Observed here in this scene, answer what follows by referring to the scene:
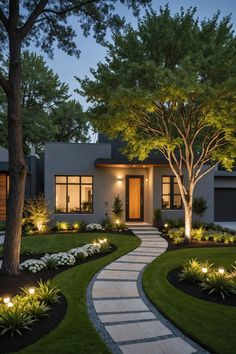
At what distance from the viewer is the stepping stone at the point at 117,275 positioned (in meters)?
7.13

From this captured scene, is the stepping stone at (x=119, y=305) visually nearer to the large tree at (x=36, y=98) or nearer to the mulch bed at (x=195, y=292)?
the mulch bed at (x=195, y=292)

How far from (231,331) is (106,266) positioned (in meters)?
4.13

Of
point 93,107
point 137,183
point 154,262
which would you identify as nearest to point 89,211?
point 137,183

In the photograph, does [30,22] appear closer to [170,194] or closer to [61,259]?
[61,259]

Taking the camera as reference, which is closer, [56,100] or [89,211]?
[89,211]

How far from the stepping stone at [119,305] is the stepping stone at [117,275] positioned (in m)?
1.44

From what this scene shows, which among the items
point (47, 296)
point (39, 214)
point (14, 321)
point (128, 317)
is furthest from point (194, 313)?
point (39, 214)

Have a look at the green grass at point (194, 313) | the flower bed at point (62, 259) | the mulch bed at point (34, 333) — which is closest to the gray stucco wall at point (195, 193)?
the flower bed at point (62, 259)

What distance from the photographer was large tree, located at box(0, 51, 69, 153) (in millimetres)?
28062

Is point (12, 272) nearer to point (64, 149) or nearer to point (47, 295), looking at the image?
point (47, 295)

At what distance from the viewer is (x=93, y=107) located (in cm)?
1194

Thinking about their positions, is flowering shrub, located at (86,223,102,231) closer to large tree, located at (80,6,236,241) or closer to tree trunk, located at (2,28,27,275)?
large tree, located at (80,6,236,241)

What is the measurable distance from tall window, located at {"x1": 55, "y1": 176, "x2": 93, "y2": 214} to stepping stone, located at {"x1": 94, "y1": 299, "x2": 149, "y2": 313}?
1011 cm

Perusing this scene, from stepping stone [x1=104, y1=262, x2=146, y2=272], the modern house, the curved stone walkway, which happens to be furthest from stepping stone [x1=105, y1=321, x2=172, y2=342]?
the modern house
